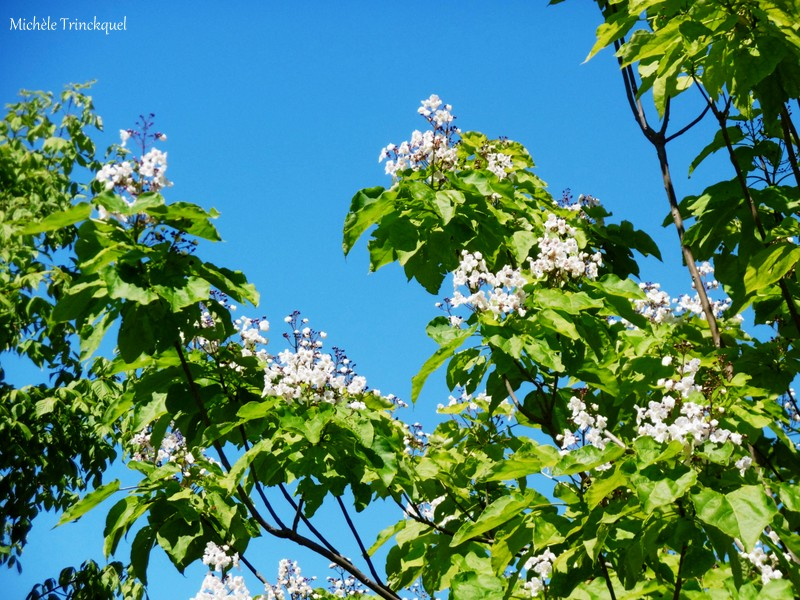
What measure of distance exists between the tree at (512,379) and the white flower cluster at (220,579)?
0.01m

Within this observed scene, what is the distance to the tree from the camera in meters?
2.61

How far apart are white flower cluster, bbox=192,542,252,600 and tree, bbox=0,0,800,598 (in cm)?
1

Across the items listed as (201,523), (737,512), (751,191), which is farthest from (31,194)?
(737,512)

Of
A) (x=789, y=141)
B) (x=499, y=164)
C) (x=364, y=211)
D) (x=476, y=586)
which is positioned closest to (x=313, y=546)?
(x=476, y=586)

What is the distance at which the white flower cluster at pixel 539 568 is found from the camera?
299cm

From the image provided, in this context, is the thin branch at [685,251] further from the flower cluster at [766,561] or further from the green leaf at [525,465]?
the green leaf at [525,465]

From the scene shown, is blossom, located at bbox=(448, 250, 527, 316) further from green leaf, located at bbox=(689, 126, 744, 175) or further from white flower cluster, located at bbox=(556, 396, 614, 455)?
green leaf, located at bbox=(689, 126, 744, 175)

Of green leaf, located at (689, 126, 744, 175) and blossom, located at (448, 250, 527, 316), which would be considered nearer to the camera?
blossom, located at (448, 250, 527, 316)

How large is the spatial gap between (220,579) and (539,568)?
1.25 metres

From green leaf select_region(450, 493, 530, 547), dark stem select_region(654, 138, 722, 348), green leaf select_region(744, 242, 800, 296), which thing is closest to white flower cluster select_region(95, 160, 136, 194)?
green leaf select_region(450, 493, 530, 547)

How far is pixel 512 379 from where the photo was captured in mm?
3531

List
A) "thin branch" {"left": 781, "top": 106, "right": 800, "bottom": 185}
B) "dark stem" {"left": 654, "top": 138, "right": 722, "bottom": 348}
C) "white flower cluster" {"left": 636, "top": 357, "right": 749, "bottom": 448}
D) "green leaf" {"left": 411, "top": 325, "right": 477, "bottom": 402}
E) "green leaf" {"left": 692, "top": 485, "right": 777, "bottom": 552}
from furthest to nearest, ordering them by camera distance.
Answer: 1. "dark stem" {"left": 654, "top": 138, "right": 722, "bottom": 348}
2. "thin branch" {"left": 781, "top": 106, "right": 800, "bottom": 185}
3. "green leaf" {"left": 411, "top": 325, "right": 477, "bottom": 402}
4. "white flower cluster" {"left": 636, "top": 357, "right": 749, "bottom": 448}
5. "green leaf" {"left": 692, "top": 485, "right": 777, "bottom": 552}

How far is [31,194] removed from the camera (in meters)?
10.3

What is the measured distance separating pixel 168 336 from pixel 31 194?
8.52 meters
